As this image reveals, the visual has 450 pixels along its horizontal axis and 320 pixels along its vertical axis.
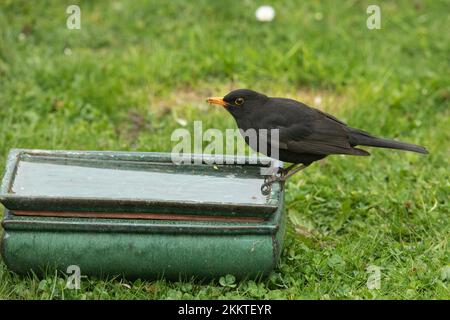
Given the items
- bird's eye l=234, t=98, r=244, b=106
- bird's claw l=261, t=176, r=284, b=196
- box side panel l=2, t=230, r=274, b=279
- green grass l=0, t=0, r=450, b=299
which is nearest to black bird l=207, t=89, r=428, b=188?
bird's eye l=234, t=98, r=244, b=106

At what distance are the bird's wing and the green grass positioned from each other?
64 centimetres

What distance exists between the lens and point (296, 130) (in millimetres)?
5219

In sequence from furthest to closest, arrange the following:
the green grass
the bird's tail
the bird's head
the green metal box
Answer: the bird's head
the bird's tail
the green grass
the green metal box

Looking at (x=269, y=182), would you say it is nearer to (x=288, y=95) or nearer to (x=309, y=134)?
(x=309, y=134)

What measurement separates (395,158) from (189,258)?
2.63 metres

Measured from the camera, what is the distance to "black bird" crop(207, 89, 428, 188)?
519cm

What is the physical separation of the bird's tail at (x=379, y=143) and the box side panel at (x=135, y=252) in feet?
3.75

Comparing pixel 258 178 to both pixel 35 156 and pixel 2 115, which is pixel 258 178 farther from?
pixel 2 115

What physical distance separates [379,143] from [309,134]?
1.55 feet

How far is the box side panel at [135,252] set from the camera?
4.48 m

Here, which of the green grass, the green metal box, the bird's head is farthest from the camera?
the bird's head

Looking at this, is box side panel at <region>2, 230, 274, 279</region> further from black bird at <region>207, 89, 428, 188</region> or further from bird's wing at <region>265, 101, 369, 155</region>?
bird's wing at <region>265, 101, 369, 155</region>

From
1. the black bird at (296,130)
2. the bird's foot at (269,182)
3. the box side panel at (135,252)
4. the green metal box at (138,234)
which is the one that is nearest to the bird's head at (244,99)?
the black bird at (296,130)

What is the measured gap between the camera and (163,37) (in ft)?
26.8
